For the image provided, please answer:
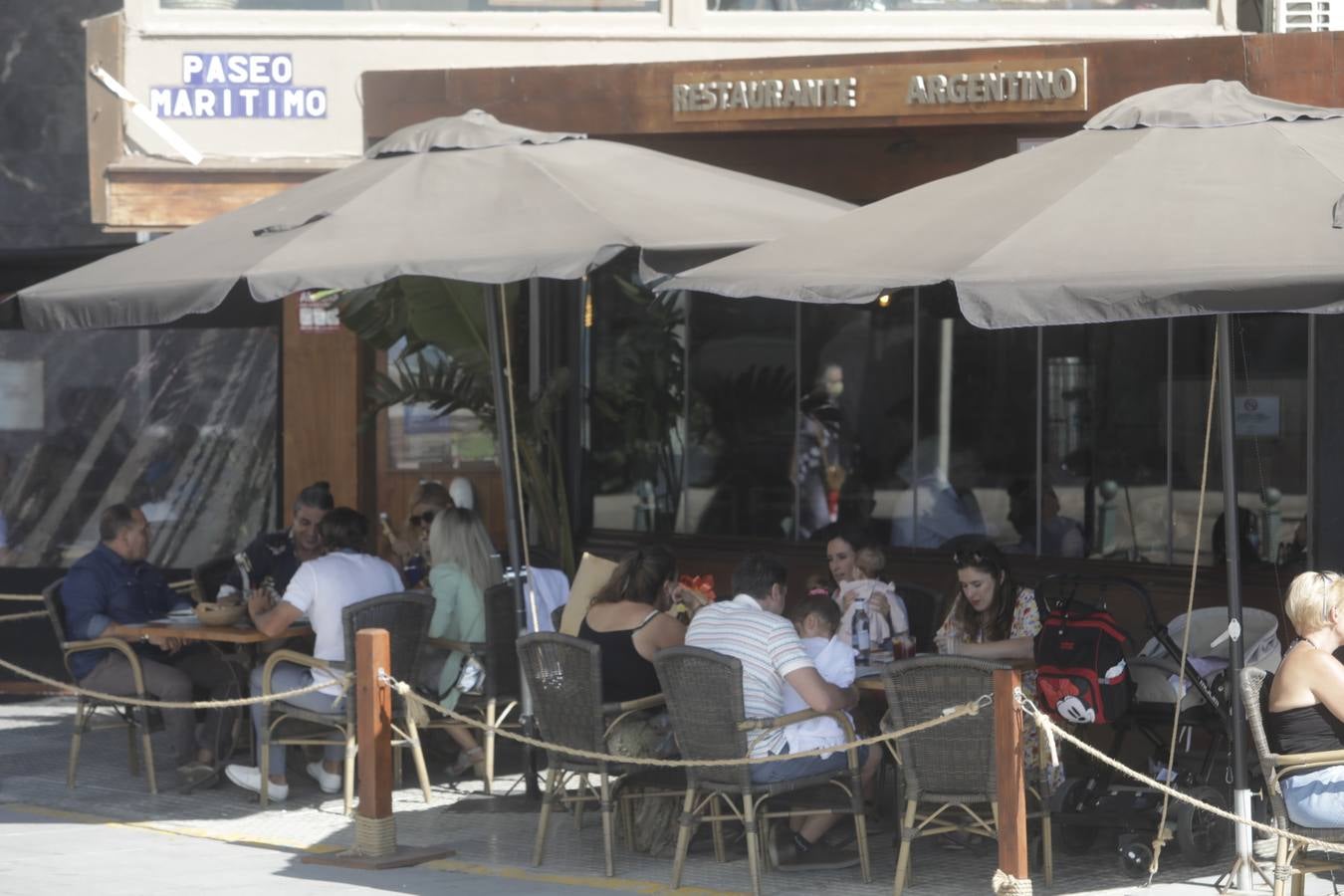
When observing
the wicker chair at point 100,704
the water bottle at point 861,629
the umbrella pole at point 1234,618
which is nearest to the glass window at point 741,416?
the water bottle at point 861,629

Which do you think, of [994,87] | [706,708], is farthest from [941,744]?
[994,87]

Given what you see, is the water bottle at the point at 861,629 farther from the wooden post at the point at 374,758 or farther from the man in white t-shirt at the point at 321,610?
the man in white t-shirt at the point at 321,610

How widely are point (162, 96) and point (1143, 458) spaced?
253 inches

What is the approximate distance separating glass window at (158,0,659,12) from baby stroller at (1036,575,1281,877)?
5.42 metres

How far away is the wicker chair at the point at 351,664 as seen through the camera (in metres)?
8.86

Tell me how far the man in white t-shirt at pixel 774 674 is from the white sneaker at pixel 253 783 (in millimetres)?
2626

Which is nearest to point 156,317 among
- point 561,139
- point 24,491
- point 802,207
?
point 561,139

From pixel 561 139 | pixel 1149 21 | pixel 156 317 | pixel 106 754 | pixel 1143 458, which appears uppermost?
pixel 1149 21

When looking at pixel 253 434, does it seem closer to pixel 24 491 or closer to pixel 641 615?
pixel 24 491

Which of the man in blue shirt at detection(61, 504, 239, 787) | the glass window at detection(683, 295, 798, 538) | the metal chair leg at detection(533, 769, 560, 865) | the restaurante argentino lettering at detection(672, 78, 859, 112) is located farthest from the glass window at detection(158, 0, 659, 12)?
the metal chair leg at detection(533, 769, 560, 865)

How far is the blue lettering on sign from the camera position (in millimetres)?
12055

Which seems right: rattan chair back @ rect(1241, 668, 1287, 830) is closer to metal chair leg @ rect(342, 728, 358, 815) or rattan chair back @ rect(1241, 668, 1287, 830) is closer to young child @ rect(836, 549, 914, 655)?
young child @ rect(836, 549, 914, 655)

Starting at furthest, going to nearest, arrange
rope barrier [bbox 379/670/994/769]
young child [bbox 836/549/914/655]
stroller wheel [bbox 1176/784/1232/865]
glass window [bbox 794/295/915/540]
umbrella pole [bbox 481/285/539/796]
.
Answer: glass window [bbox 794/295/915/540] < umbrella pole [bbox 481/285/539/796] < young child [bbox 836/549/914/655] < stroller wheel [bbox 1176/784/1232/865] < rope barrier [bbox 379/670/994/769]

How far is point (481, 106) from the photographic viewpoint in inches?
449
